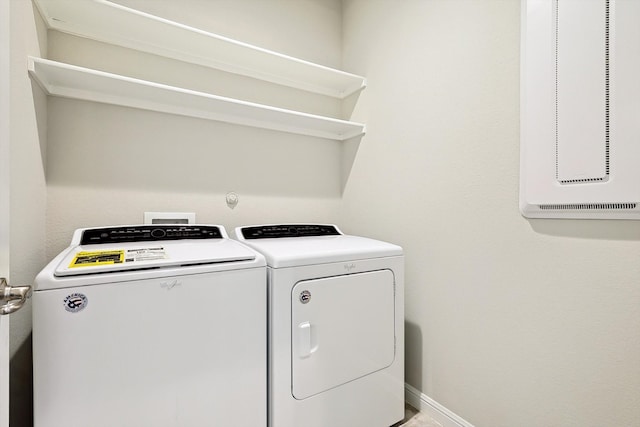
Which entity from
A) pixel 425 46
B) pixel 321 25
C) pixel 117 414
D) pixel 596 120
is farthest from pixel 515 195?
pixel 321 25

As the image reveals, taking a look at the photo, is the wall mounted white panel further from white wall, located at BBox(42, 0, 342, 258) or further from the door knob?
the door knob

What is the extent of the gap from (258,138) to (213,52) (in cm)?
57

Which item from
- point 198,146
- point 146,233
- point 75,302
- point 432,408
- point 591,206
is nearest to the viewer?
point 75,302

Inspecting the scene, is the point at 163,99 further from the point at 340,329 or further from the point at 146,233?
the point at 340,329

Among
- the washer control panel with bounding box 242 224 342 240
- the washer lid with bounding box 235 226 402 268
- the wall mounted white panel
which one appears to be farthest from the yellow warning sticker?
the wall mounted white panel

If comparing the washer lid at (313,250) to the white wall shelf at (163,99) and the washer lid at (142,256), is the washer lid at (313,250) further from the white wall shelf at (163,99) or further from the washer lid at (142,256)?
the white wall shelf at (163,99)

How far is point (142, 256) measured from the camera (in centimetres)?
114

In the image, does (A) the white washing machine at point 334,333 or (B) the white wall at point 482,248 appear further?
(A) the white washing machine at point 334,333

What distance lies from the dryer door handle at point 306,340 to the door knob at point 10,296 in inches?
35.6

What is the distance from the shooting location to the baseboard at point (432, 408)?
60.9 inches

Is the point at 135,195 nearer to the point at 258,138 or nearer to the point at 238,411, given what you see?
the point at 258,138

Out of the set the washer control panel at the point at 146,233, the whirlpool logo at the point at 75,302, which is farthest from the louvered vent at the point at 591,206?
the whirlpool logo at the point at 75,302

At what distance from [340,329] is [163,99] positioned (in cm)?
157

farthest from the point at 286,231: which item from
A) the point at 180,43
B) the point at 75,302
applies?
the point at 180,43
